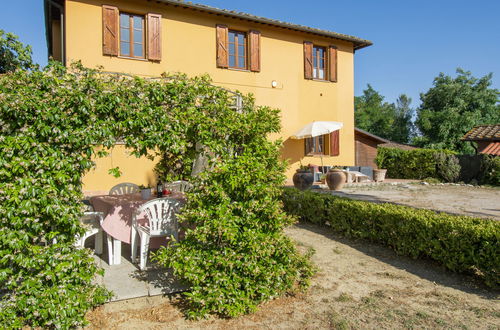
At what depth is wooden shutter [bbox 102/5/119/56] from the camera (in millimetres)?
10484

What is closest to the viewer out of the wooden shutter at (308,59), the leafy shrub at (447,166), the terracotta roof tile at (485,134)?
the wooden shutter at (308,59)

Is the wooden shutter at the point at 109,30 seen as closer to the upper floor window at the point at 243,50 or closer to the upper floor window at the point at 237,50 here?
the upper floor window at the point at 243,50

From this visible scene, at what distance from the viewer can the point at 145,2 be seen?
11.1 meters

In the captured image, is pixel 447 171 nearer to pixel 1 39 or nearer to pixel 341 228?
pixel 341 228

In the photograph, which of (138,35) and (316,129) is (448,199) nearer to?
(316,129)

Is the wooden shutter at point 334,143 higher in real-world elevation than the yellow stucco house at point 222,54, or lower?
lower

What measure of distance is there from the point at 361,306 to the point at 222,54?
10709 mm

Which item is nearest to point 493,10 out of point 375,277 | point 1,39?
point 375,277

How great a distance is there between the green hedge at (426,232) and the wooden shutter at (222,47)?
7.38 m

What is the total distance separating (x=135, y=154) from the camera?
3270mm

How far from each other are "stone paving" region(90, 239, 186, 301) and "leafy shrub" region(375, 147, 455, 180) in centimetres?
1632

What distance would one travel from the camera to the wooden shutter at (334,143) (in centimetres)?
1455

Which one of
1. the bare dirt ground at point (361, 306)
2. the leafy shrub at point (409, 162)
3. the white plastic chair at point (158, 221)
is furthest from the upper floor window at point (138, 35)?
the leafy shrub at point (409, 162)

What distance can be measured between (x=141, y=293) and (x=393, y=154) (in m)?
17.6
